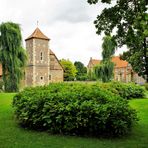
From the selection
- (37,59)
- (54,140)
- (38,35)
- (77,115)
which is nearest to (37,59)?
(37,59)

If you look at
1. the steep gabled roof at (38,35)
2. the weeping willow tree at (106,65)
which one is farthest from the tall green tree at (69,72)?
the steep gabled roof at (38,35)

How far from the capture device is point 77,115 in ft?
29.6

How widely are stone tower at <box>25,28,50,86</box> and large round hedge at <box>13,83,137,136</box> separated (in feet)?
121

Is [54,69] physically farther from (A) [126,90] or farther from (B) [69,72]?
(B) [69,72]

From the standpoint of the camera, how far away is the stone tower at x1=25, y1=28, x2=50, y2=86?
47250mm

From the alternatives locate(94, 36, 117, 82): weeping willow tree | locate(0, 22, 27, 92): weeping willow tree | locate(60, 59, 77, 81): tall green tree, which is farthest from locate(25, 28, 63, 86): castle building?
locate(60, 59, 77, 81): tall green tree

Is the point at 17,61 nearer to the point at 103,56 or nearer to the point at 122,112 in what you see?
the point at 103,56

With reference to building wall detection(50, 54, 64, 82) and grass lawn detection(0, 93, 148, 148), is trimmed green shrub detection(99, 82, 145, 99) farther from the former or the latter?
building wall detection(50, 54, 64, 82)

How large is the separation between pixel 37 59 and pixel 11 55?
13716mm

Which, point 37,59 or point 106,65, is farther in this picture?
point 106,65

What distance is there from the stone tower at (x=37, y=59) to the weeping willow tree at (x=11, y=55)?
10984 millimetres

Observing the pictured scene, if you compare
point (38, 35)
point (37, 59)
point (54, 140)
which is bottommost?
point (54, 140)

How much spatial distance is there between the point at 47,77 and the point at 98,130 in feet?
131

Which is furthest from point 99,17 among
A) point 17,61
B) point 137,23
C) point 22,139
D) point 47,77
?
point 47,77
